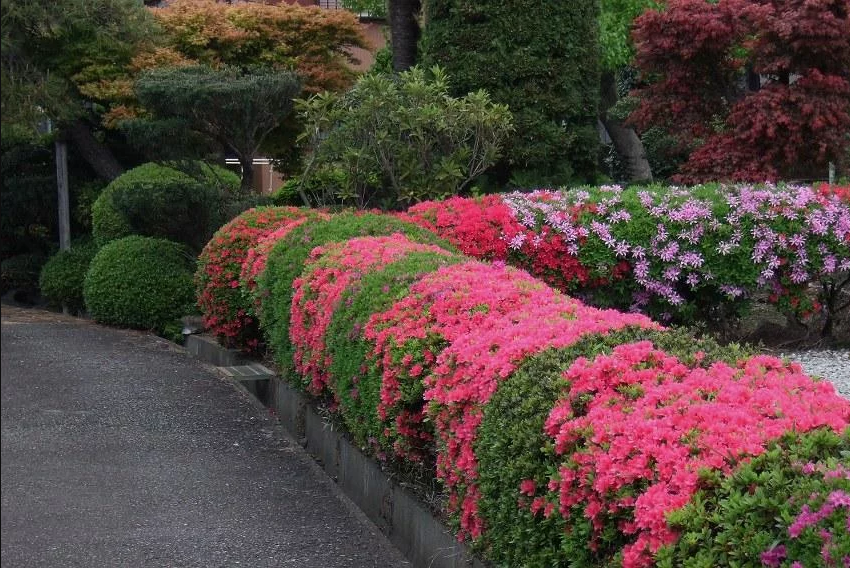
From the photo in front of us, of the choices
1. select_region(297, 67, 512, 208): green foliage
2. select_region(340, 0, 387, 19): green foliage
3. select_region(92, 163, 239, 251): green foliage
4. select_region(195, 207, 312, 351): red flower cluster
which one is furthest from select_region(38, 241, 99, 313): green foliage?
select_region(340, 0, 387, 19): green foliage

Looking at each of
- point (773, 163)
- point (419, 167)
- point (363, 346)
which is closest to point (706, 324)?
point (773, 163)

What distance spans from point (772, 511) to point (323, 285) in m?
4.30

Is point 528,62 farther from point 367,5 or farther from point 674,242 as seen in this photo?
point 367,5

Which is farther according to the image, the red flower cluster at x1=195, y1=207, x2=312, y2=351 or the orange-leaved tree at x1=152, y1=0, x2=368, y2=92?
the orange-leaved tree at x1=152, y1=0, x2=368, y2=92

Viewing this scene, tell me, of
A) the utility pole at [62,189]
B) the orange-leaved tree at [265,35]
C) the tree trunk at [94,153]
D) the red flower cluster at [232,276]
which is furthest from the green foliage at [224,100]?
the tree trunk at [94,153]

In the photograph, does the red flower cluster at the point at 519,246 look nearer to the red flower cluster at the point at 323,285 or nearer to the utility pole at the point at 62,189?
the red flower cluster at the point at 323,285

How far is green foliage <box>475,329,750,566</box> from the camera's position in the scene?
3240mm

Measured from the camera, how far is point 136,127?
13195mm

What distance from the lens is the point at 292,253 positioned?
7672 mm

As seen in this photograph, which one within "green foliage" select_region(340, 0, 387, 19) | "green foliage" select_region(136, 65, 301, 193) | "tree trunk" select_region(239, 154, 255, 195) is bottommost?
"tree trunk" select_region(239, 154, 255, 195)

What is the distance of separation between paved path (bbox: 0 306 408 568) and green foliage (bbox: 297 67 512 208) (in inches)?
133

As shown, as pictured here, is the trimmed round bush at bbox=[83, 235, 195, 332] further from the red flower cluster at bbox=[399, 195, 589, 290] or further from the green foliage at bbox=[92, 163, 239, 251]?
the red flower cluster at bbox=[399, 195, 589, 290]

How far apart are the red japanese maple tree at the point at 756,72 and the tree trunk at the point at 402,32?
3876 mm

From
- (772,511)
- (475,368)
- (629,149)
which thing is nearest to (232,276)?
(475,368)
